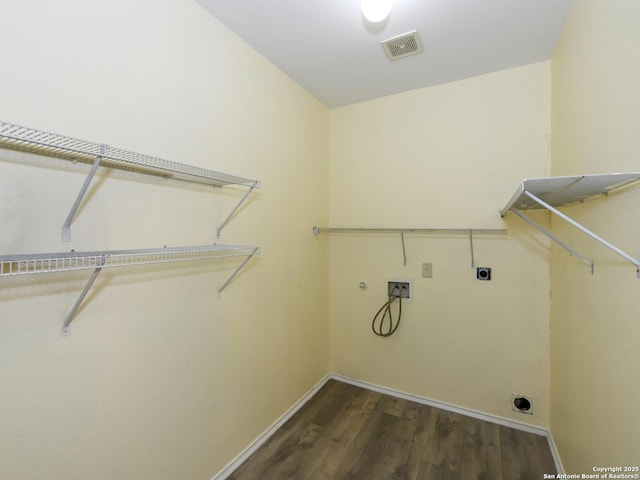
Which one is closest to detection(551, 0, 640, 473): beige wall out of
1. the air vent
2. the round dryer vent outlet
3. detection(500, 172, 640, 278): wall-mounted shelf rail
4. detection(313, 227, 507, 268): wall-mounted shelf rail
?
detection(500, 172, 640, 278): wall-mounted shelf rail

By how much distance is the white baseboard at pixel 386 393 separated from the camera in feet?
6.06

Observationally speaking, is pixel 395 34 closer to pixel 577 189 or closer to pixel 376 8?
pixel 376 8

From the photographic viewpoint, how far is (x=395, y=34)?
185 cm

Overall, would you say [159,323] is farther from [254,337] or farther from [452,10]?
[452,10]

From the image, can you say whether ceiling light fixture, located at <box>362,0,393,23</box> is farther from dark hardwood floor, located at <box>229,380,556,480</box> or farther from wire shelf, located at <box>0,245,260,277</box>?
dark hardwood floor, located at <box>229,380,556,480</box>

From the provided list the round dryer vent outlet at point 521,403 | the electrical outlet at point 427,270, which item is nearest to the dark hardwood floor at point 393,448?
the round dryer vent outlet at point 521,403

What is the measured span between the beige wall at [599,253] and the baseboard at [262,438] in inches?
71.8

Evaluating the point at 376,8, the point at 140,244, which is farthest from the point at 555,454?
the point at 376,8

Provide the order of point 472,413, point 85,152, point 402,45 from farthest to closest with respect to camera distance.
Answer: point 472,413 → point 402,45 → point 85,152

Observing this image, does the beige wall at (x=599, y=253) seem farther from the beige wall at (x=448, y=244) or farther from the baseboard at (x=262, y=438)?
the baseboard at (x=262, y=438)

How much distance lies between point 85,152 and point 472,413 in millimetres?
2988

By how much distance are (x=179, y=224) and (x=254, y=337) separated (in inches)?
37.8

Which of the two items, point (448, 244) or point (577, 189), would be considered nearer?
point (577, 189)

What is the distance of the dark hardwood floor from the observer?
5.97 ft
